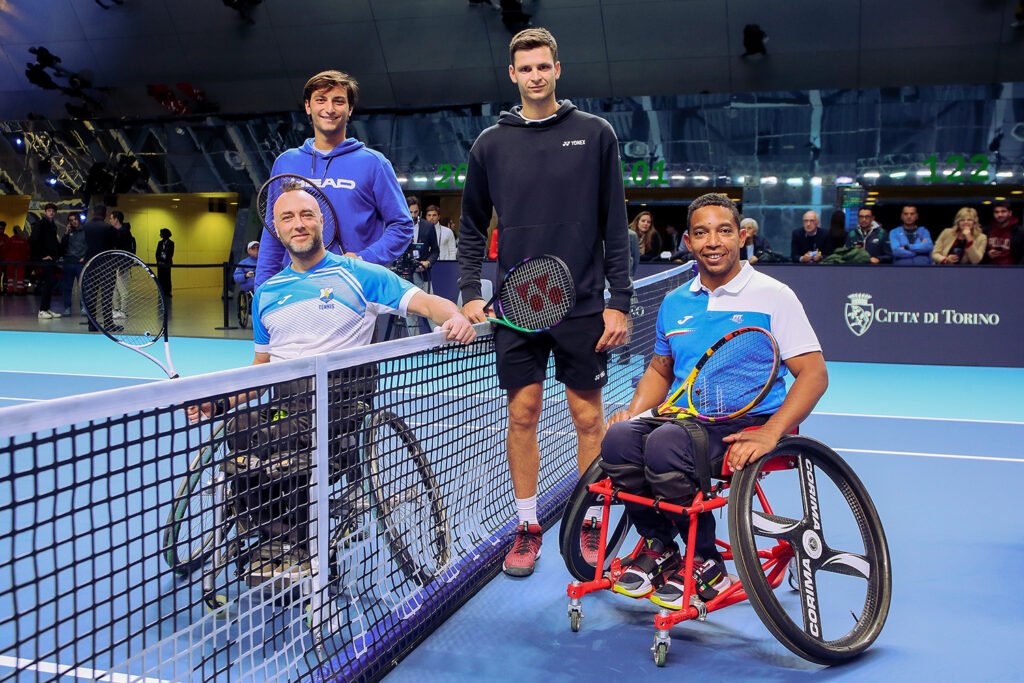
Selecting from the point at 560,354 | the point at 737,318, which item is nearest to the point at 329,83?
the point at 560,354

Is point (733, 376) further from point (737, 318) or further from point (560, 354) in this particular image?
point (560, 354)

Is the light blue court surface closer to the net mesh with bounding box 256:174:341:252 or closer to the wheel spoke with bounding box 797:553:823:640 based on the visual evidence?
the wheel spoke with bounding box 797:553:823:640

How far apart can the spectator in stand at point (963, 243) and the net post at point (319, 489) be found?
887 centimetres

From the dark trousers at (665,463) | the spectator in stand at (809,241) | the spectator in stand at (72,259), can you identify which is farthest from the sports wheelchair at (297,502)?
the spectator in stand at (72,259)

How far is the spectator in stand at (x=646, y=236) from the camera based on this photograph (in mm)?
10336

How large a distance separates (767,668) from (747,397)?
780 mm

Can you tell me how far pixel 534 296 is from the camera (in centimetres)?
323

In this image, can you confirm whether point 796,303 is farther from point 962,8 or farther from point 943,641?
point 962,8

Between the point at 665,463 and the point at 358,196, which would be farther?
the point at 358,196

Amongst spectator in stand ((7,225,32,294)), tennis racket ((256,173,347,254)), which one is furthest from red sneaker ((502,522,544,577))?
spectator in stand ((7,225,32,294))

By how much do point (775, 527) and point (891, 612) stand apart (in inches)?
28.7

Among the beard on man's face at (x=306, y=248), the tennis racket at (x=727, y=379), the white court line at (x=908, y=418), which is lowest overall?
the white court line at (x=908, y=418)

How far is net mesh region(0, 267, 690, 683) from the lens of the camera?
1.94 meters

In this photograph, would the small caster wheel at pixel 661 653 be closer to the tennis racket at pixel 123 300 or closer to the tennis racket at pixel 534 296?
the tennis racket at pixel 534 296
